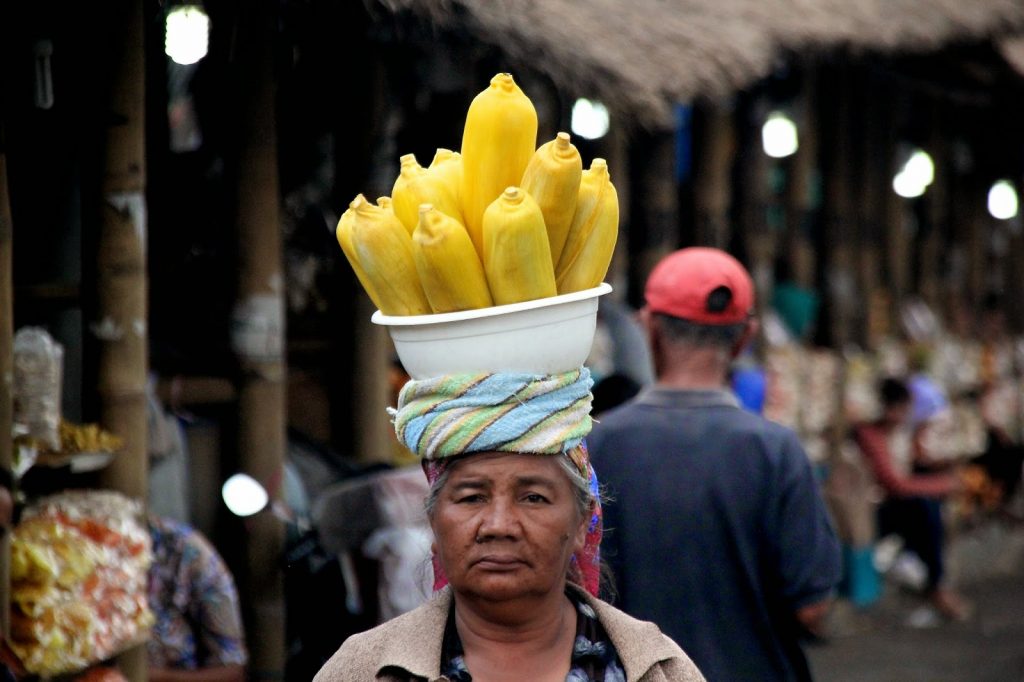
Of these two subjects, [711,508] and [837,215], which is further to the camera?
[837,215]

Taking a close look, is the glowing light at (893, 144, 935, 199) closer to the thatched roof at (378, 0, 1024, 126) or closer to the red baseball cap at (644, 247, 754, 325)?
the thatched roof at (378, 0, 1024, 126)

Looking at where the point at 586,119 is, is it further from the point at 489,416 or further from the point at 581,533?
the point at 489,416

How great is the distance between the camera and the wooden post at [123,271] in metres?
3.89

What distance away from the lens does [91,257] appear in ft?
12.9

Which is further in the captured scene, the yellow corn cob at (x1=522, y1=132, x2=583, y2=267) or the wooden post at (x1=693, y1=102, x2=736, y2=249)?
the wooden post at (x1=693, y1=102, x2=736, y2=249)

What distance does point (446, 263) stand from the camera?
2.07 metres

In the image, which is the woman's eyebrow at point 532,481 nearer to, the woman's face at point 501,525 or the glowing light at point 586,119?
the woman's face at point 501,525

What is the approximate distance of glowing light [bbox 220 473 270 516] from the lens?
4656 mm

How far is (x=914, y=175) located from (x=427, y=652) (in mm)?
8339

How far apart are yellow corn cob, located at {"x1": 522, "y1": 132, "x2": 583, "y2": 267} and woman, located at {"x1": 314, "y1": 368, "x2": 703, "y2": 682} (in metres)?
0.22

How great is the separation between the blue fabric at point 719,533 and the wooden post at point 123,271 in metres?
1.24

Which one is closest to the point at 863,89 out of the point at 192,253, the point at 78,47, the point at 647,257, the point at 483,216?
the point at 647,257

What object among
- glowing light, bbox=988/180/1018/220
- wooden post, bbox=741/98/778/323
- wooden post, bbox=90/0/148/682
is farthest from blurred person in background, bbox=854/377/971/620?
Result: wooden post, bbox=90/0/148/682

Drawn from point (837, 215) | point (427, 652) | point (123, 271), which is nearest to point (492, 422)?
point (427, 652)
